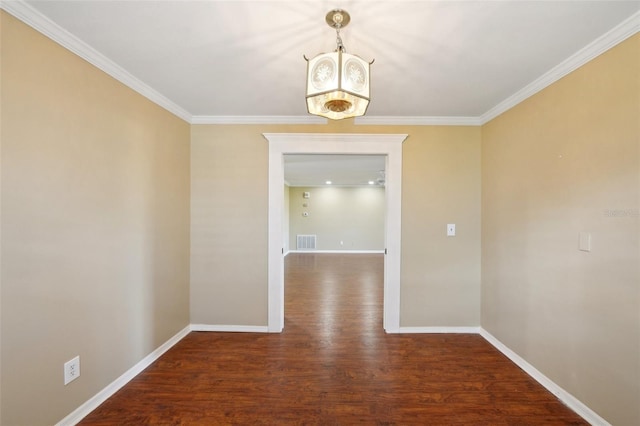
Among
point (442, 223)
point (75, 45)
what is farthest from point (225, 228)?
point (442, 223)

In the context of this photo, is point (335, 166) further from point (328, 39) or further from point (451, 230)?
point (328, 39)

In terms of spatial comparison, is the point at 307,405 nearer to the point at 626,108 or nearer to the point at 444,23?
the point at 444,23

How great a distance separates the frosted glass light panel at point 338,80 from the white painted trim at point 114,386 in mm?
2373

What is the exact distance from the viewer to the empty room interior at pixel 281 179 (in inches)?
53.2

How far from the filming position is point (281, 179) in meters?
2.86

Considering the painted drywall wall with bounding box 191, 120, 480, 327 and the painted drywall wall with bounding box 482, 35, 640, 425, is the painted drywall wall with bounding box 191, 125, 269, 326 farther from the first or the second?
the painted drywall wall with bounding box 482, 35, 640, 425

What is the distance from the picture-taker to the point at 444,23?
4.59ft

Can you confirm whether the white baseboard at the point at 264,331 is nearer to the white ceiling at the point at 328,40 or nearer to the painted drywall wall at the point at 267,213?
the painted drywall wall at the point at 267,213

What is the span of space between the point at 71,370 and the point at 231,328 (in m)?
1.41

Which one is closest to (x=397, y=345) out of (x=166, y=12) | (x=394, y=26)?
(x=394, y=26)

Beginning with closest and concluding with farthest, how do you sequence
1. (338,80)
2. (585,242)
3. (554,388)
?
(338,80) → (585,242) → (554,388)

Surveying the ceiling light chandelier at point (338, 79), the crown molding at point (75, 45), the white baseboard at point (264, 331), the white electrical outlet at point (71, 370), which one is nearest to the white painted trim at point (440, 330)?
the white baseboard at point (264, 331)

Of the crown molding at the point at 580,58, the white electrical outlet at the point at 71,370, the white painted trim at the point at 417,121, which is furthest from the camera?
the white painted trim at the point at 417,121

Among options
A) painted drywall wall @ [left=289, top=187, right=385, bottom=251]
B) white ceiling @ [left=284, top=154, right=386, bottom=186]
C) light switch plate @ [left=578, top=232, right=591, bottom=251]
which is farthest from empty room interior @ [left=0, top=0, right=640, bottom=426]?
painted drywall wall @ [left=289, top=187, right=385, bottom=251]
